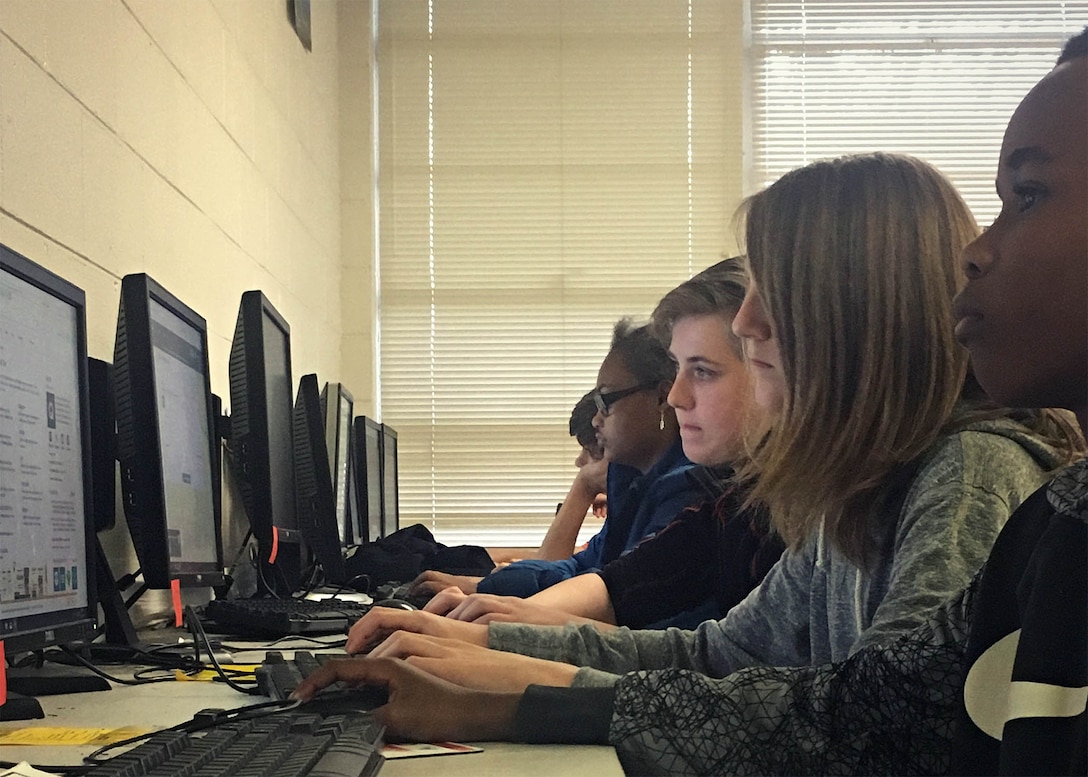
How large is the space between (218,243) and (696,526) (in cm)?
144

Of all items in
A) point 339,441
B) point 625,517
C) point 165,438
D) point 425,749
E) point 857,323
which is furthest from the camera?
point 339,441

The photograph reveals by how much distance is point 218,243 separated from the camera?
2789 mm

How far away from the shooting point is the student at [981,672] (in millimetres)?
668

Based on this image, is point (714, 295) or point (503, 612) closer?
point (503, 612)

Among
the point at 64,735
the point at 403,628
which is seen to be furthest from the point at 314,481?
the point at 64,735

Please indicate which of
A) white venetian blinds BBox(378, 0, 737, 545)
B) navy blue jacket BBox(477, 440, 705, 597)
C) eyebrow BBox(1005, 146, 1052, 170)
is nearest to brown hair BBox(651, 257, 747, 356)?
navy blue jacket BBox(477, 440, 705, 597)

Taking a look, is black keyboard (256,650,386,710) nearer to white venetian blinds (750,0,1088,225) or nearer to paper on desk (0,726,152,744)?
paper on desk (0,726,152,744)

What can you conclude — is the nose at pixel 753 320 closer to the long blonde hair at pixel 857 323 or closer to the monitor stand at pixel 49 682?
the long blonde hair at pixel 857 323

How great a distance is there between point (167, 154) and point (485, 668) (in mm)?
1657

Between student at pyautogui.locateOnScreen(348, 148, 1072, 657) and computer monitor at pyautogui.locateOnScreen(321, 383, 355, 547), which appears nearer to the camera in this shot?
student at pyautogui.locateOnScreen(348, 148, 1072, 657)

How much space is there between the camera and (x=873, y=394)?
1.09m

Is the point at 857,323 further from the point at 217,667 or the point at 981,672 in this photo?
the point at 217,667

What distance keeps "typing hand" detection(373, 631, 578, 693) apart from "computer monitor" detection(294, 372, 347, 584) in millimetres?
1091

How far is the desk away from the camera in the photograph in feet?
2.66
